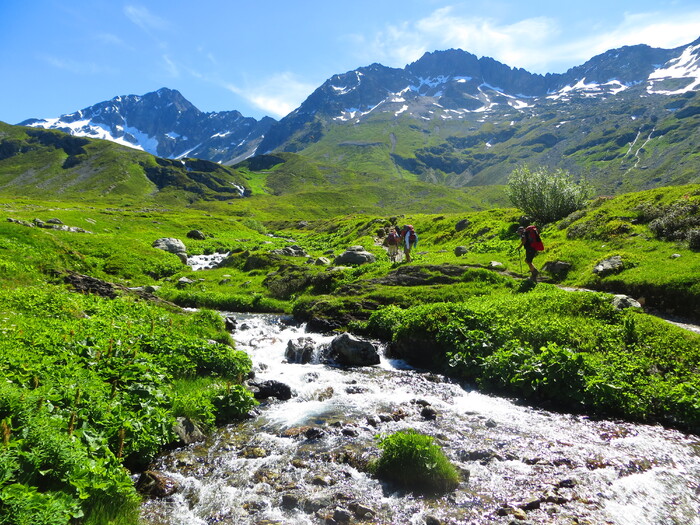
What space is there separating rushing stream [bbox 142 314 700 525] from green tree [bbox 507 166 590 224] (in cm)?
3777

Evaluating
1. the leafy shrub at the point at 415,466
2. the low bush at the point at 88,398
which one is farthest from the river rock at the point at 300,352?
the leafy shrub at the point at 415,466

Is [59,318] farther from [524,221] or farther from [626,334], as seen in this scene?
[524,221]

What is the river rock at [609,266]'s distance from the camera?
24547 mm

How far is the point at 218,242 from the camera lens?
69500mm

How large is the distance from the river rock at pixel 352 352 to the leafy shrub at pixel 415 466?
895cm

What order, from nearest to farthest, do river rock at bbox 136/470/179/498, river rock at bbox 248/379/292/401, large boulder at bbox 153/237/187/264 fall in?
river rock at bbox 136/470/179/498 → river rock at bbox 248/379/292/401 → large boulder at bbox 153/237/187/264

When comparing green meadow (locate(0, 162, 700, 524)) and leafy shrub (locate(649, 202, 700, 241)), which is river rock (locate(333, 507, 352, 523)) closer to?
green meadow (locate(0, 162, 700, 524))

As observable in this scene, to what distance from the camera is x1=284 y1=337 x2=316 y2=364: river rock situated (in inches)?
766

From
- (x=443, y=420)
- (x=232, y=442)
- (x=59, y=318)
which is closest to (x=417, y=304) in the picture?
(x=443, y=420)

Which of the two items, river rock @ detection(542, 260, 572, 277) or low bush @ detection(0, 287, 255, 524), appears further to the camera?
river rock @ detection(542, 260, 572, 277)

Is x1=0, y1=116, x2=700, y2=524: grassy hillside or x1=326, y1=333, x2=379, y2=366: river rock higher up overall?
x1=0, y1=116, x2=700, y2=524: grassy hillside

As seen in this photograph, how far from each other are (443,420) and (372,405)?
2.60 metres

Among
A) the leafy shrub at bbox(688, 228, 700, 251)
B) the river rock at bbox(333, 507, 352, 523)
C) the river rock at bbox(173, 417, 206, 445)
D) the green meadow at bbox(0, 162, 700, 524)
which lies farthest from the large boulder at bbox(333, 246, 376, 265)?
the river rock at bbox(333, 507, 352, 523)

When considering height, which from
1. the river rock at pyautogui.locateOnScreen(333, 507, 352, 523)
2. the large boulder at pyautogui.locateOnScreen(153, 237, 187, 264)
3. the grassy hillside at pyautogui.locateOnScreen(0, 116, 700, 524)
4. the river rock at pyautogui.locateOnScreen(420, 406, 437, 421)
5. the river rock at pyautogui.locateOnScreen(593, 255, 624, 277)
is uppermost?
the large boulder at pyautogui.locateOnScreen(153, 237, 187, 264)
